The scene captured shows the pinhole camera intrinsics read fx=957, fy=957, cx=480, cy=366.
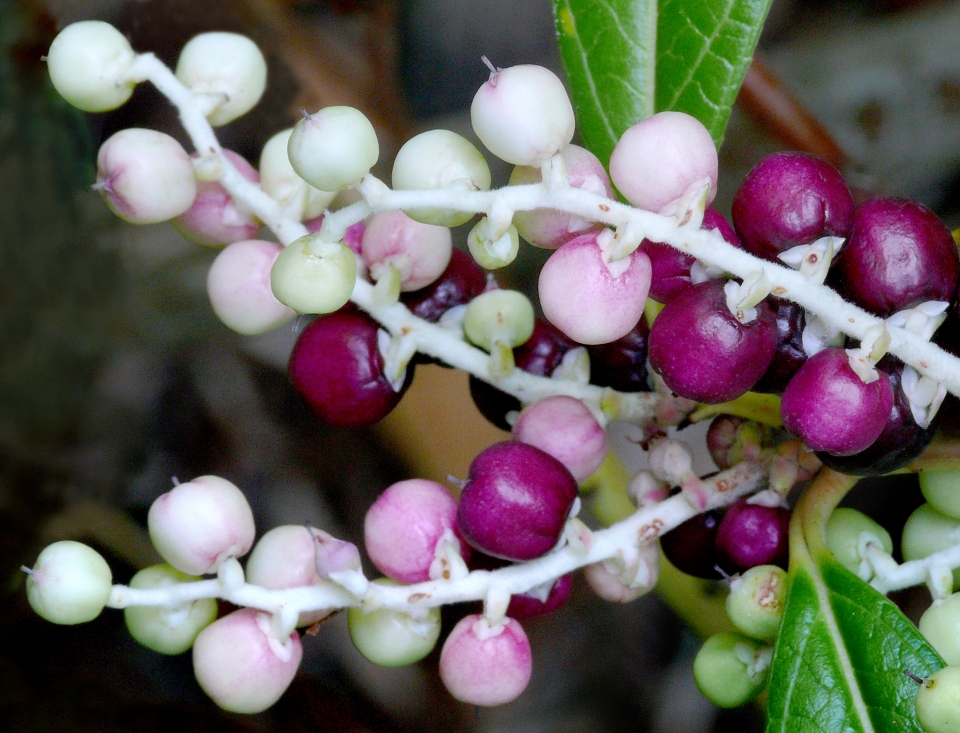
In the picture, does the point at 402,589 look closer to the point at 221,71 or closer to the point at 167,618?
the point at 167,618

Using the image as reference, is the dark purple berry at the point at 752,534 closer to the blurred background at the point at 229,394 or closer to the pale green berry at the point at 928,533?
the pale green berry at the point at 928,533

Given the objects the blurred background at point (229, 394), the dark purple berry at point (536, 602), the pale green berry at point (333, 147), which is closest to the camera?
the pale green berry at point (333, 147)

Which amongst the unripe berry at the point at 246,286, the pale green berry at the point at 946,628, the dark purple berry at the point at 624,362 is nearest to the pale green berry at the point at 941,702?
the pale green berry at the point at 946,628

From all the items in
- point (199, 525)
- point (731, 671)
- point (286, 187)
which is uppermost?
point (286, 187)

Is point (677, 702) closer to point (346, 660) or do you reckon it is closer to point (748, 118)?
point (346, 660)

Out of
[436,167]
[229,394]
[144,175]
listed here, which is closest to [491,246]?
[436,167]

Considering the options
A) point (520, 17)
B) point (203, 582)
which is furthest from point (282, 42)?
point (203, 582)

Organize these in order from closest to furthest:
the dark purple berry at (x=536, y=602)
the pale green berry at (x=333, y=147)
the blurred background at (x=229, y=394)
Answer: the pale green berry at (x=333, y=147)
the dark purple berry at (x=536, y=602)
the blurred background at (x=229, y=394)
